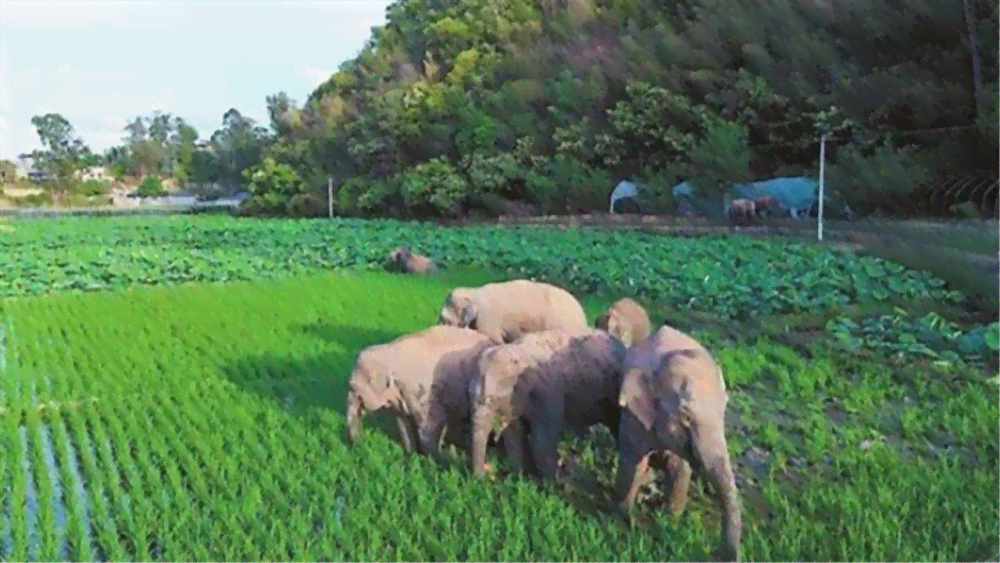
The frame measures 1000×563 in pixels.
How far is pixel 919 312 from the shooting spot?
2.54 m

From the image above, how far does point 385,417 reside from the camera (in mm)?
2723

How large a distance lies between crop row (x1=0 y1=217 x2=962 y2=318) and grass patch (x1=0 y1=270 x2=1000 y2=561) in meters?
0.14

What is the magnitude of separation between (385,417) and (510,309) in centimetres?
51

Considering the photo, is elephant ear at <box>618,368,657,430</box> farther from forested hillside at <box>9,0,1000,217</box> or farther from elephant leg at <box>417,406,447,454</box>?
forested hillside at <box>9,0,1000,217</box>

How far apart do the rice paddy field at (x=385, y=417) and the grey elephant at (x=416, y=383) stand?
98 millimetres

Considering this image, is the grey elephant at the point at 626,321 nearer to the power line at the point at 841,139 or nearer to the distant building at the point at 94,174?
the power line at the point at 841,139

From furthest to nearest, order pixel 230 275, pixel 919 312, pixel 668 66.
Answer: pixel 230 275
pixel 668 66
pixel 919 312

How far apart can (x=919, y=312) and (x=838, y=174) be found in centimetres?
43

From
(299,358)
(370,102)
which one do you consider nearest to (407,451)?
(299,358)

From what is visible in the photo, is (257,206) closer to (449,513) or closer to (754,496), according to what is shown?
(449,513)

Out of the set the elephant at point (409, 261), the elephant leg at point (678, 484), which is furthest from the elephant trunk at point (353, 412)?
the elephant leg at point (678, 484)

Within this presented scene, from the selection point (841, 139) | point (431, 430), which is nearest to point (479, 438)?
point (431, 430)

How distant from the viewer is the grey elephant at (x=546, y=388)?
2338 mm

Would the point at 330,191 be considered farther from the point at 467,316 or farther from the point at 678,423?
the point at 678,423
